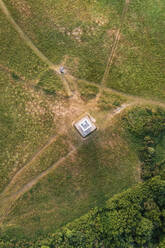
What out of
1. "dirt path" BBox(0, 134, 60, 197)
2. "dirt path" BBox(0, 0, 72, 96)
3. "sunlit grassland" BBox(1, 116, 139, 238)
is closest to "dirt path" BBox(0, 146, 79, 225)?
"sunlit grassland" BBox(1, 116, 139, 238)

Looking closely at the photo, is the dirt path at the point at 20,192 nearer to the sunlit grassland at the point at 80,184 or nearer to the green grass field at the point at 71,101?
the green grass field at the point at 71,101

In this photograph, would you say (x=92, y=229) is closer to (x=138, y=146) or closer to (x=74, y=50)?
(x=138, y=146)

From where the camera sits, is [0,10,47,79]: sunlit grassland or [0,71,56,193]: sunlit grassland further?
[0,10,47,79]: sunlit grassland

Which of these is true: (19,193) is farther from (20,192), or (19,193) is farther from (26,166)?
(26,166)

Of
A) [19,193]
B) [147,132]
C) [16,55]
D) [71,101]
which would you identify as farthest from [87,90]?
[19,193]

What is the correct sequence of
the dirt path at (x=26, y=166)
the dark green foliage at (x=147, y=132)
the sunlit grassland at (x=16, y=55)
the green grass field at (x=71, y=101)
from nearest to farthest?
1. the dirt path at (x=26, y=166)
2. the green grass field at (x=71, y=101)
3. the dark green foliage at (x=147, y=132)
4. the sunlit grassland at (x=16, y=55)

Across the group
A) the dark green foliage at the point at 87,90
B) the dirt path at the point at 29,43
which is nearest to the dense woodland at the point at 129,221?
the dark green foliage at the point at 87,90

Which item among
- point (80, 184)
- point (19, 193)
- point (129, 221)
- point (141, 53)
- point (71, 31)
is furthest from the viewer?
point (141, 53)

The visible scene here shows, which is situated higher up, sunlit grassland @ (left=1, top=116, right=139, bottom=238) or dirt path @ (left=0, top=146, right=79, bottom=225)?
dirt path @ (left=0, top=146, right=79, bottom=225)

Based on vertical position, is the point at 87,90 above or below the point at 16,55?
below

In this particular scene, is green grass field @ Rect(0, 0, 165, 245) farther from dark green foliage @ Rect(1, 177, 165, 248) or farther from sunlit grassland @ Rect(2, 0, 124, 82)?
dark green foliage @ Rect(1, 177, 165, 248)

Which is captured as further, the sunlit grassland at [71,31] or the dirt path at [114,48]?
the dirt path at [114,48]

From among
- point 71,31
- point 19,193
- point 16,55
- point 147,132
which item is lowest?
point 147,132
